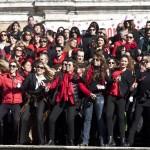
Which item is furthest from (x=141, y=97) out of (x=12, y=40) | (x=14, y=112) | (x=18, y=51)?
(x=12, y=40)

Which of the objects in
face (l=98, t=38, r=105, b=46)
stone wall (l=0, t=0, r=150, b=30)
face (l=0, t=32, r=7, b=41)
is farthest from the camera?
stone wall (l=0, t=0, r=150, b=30)

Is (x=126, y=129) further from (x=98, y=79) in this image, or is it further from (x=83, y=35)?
(x=83, y=35)

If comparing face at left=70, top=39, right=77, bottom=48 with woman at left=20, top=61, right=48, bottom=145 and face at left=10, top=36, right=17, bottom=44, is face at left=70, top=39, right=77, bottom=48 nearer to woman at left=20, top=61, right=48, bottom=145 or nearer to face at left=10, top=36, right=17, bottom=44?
face at left=10, top=36, right=17, bottom=44

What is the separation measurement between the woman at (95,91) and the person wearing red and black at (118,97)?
0.55ft

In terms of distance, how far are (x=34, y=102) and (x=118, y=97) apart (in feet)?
5.47

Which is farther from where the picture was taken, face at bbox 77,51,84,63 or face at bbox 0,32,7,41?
face at bbox 0,32,7,41

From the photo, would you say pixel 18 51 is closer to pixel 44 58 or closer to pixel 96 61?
pixel 44 58

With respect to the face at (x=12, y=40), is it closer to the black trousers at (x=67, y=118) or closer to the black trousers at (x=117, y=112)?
the black trousers at (x=67, y=118)

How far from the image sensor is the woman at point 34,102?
1544 cm

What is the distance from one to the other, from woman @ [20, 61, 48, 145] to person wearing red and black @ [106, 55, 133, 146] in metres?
1.31

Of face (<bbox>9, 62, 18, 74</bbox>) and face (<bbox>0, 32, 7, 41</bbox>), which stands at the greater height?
face (<bbox>0, 32, 7, 41</bbox>)

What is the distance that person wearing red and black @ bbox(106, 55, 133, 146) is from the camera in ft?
50.1

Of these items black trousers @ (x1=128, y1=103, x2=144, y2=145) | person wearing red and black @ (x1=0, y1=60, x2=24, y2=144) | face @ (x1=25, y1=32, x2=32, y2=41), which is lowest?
black trousers @ (x1=128, y1=103, x2=144, y2=145)

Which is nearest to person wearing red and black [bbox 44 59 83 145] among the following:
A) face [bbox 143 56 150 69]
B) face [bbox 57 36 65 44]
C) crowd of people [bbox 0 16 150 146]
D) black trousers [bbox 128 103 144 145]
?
crowd of people [bbox 0 16 150 146]
